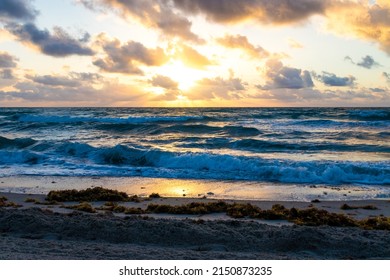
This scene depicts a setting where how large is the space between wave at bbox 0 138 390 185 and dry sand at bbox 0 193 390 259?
6858 mm

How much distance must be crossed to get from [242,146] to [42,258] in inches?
719

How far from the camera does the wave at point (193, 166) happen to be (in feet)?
43.8

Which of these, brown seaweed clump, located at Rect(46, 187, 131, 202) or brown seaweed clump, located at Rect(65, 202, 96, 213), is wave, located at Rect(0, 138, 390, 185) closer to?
brown seaweed clump, located at Rect(46, 187, 131, 202)

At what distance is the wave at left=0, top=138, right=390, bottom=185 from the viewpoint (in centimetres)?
1336

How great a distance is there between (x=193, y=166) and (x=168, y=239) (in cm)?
992

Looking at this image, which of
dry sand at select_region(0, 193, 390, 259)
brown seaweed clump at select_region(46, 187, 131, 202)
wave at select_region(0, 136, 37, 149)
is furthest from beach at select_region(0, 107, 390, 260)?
wave at select_region(0, 136, 37, 149)

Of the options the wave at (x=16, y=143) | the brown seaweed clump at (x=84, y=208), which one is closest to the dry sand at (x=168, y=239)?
the brown seaweed clump at (x=84, y=208)

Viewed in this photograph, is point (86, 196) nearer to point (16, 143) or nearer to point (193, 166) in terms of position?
point (193, 166)

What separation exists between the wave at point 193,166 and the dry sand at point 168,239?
6858 millimetres

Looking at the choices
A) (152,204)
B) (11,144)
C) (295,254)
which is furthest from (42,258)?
(11,144)

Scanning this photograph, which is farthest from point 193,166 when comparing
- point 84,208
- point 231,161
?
point 84,208

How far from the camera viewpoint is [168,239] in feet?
19.7

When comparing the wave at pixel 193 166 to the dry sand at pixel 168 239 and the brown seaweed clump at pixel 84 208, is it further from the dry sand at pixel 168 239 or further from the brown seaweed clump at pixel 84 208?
the dry sand at pixel 168 239
